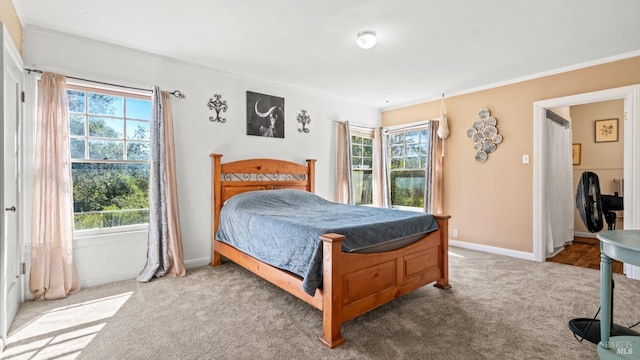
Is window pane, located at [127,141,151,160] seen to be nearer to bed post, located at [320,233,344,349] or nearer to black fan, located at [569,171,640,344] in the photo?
bed post, located at [320,233,344,349]

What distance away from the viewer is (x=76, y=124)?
301cm

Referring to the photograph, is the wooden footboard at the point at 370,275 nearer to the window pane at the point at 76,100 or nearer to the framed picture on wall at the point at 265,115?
the framed picture on wall at the point at 265,115

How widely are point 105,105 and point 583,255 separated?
6279 mm

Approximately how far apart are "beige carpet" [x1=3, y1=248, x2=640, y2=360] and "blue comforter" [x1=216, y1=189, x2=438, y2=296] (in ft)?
1.32

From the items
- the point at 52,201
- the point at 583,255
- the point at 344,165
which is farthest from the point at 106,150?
the point at 583,255

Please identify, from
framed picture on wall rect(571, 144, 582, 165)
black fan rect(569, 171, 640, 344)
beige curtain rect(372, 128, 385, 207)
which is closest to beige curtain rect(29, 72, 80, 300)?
black fan rect(569, 171, 640, 344)

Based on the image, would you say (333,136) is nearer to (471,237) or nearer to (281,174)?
(281,174)

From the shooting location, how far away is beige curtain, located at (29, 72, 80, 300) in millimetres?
2621

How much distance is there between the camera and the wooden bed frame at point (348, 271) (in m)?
1.97

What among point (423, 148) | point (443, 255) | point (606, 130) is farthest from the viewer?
point (423, 148)

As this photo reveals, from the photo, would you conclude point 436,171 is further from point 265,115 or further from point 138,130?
point 138,130

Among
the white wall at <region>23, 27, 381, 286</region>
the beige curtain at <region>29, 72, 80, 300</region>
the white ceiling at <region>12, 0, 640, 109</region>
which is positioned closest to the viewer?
the white ceiling at <region>12, 0, 640, 109</region>

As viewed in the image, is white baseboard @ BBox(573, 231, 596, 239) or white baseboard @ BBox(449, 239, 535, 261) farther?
white baseboard @ BBox(573, 231, 596, 239)

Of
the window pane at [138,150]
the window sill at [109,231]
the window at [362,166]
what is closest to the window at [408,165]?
the window at [362,166]
